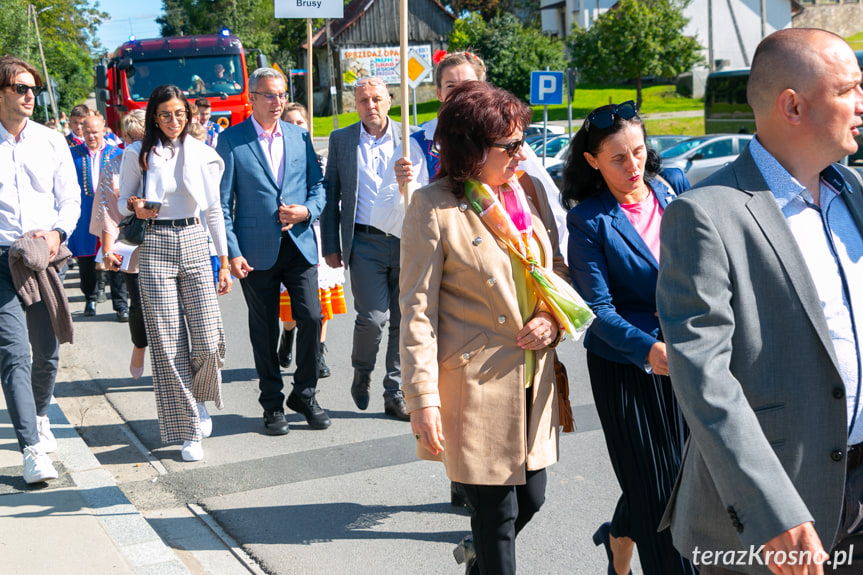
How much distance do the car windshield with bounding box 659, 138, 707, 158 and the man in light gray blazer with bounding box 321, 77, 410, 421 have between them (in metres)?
14.4

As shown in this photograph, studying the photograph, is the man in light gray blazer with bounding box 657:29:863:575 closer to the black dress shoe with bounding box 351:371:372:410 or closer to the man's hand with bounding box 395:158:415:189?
the man's hand with bounding box 395:158:415:189

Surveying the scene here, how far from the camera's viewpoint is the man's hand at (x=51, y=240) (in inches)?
195

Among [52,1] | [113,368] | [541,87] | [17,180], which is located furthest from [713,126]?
[52,1]

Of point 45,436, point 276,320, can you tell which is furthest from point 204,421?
point 45,436

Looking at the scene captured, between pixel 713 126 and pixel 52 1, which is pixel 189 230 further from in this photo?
pixel 52 1

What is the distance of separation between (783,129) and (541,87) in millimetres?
17411

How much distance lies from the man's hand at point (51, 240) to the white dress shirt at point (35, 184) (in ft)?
0.25

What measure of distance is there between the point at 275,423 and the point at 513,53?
47487mm

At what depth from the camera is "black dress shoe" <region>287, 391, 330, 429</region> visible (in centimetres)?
582

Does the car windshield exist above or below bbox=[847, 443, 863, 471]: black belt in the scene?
above

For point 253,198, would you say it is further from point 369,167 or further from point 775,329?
point 775,329

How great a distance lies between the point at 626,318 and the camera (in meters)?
3.27

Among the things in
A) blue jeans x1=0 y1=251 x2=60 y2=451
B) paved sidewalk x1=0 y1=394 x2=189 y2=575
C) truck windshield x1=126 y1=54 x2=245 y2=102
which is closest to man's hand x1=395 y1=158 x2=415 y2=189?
paved sidewalk x1=0 y1=394 x2=189 y2=575

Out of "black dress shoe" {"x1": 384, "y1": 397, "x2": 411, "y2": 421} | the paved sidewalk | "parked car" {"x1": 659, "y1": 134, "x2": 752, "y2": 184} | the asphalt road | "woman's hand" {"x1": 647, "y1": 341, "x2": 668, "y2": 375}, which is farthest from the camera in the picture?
"parked car" {"x1": 659, "y1": 134, "x2": 752, "y2": 184}
